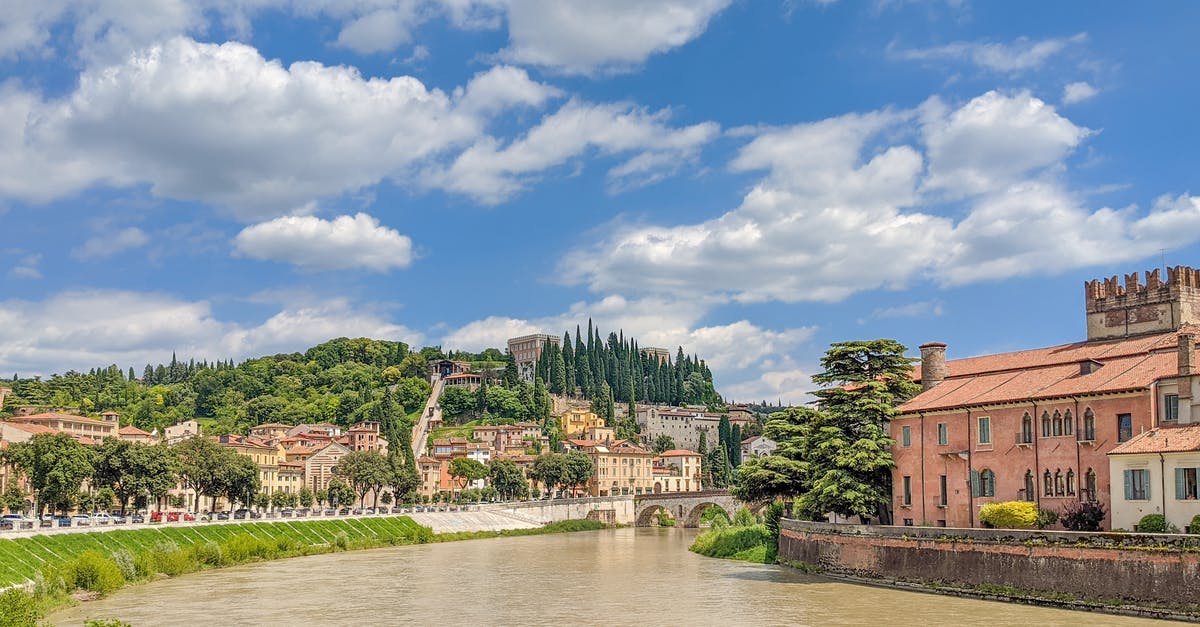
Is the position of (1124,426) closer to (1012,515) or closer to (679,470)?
(1012,515)

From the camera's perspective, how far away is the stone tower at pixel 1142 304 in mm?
53469

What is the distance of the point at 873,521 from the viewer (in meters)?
53.1

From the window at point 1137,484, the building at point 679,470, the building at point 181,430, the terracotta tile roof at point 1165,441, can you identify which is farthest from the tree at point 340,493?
the window at point 1137,484

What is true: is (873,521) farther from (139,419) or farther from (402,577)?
(139,419)

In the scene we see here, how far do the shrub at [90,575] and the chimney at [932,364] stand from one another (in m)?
38.3

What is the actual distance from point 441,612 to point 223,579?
54.1ft

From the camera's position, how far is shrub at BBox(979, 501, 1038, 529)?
41.4 m

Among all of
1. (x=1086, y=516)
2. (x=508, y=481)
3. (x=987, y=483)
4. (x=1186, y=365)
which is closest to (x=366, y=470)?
(x=508, y=481)

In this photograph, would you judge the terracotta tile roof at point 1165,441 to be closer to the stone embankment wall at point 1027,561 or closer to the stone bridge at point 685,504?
the stone embankment wall at point 1027,561

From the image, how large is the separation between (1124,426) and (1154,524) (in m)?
5.41

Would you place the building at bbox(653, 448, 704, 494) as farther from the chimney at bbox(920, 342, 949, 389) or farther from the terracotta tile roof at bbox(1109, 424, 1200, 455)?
the terracotta tile roof at bbox(1109, 424, 1200, 455)

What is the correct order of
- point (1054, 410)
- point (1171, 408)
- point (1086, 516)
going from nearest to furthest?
point (1171, 408), point (1086, 516), point (1054, 410)

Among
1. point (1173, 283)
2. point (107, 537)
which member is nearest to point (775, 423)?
point (1173, 283)

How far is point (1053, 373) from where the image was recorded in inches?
1795
